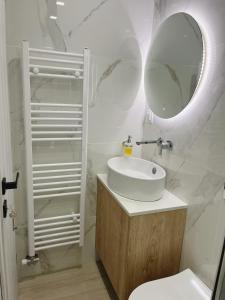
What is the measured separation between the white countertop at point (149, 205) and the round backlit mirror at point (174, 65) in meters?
0.58

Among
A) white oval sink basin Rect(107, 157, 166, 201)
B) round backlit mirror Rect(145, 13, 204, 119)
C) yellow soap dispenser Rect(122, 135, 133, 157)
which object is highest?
round backlit mirror Rect(145, 13, 204, 119)

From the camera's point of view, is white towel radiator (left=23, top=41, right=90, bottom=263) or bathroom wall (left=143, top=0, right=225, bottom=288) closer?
bathroom wall (left=143, top=0, right=225, bottom=288)

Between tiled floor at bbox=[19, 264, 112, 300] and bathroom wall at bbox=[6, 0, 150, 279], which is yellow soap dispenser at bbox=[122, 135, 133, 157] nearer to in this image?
bathroom wall at bbox=[6, 0, 150, 279]

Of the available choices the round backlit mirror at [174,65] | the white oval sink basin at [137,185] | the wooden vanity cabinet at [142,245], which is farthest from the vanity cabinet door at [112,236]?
the round backlit mirror at [174,65]

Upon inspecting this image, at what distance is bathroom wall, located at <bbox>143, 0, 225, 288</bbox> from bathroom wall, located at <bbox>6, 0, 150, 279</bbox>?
425 millimetres

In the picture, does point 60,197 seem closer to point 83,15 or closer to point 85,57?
point 85,57

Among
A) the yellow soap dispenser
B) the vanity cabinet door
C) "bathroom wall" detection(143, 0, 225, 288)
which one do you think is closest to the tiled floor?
the vanity cabinet door

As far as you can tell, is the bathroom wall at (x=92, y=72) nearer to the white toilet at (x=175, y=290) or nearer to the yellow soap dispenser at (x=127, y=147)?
the yellow soap dispenser at (x=127, y=147)

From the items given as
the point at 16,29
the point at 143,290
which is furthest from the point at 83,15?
the point at 143,290

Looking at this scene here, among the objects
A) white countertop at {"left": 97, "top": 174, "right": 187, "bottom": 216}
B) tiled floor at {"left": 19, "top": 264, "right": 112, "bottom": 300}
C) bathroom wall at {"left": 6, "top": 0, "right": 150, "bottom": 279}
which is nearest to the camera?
white countertop at {"left": 97, "top": 174, "right": 187, "bottom": 216}

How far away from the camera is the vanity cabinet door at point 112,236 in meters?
1.43

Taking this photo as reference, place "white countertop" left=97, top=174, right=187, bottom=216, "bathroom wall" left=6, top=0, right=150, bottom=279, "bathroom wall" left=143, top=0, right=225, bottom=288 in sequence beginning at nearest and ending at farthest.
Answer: "bathroom wall" left=143, top=0, right=225, bottom=288 < "white countertop" left=97, top=174, right=187, bottom=216 < "bathroom wall" left=6, top=0, right=150, bottom=279

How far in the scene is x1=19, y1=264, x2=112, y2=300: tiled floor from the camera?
175cm

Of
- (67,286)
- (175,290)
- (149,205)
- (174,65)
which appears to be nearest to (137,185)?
(149,205)
